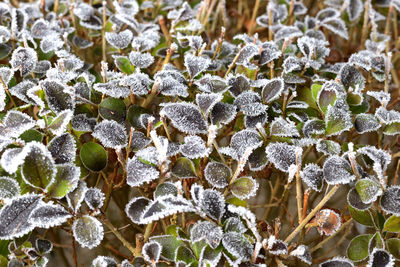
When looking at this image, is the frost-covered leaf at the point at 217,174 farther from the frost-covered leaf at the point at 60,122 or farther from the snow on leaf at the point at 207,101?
the frost-covered leaf at the point at 60,122

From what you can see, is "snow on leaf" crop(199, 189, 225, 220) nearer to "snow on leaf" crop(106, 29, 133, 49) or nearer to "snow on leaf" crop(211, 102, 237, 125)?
"snow on leaf" crop(211, 102, 237, 125)

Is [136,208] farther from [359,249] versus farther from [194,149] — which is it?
[359,249]

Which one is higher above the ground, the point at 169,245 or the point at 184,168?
the point at 184,168

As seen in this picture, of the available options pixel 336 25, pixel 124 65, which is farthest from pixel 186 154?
pixel 336 25

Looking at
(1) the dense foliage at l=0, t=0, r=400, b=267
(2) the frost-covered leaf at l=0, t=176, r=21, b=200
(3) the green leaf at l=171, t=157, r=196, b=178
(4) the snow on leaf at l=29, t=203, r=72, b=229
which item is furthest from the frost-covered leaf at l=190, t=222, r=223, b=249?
(2) the frost-covered leaf at l=0, t=176, r=21, b=200

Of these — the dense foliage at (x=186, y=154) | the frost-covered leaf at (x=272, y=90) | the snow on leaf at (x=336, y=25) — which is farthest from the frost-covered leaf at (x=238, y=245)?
the snow on leaf at (x=336, y=25)

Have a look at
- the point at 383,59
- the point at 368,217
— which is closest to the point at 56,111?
the point at 368,217
